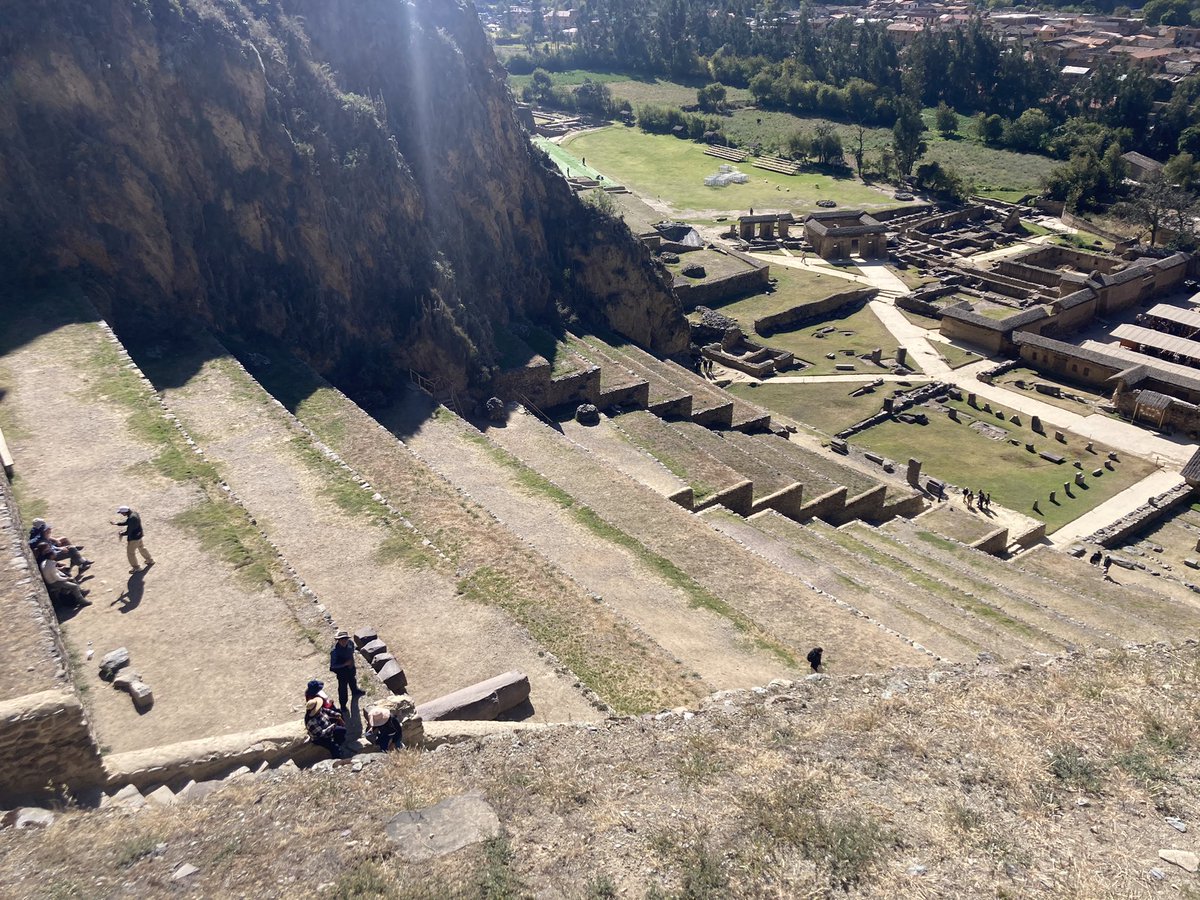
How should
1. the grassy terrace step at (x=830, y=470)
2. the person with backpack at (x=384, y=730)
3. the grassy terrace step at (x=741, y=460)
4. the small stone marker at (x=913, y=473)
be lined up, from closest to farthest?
the person with backpack at (x=384, y=730)
the grassy terrace step at (x=741, y=460)
the grassy terrace step at (x=830, y=470)
the small stone marker at (x=913, y=473)

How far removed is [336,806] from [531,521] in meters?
13.8

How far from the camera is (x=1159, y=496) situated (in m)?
41.7

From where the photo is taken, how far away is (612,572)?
2380 cm

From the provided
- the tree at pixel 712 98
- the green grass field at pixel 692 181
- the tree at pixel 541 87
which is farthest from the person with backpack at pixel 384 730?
the tree at pixel 541 87

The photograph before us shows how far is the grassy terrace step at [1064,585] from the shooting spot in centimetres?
2786

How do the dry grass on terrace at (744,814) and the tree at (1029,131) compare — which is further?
the tree at (1029,131)

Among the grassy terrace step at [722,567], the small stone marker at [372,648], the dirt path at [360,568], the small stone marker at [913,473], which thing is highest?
the small stone marker at [372,648]

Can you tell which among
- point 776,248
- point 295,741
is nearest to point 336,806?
point 295,741

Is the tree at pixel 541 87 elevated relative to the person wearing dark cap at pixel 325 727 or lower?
lower

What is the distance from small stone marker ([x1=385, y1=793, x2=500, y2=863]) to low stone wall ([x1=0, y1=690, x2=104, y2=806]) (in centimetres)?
492

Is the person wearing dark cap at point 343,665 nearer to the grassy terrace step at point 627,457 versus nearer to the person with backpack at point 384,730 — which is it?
the person with backpack at point 384,730

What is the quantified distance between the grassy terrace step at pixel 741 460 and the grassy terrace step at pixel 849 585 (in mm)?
2409

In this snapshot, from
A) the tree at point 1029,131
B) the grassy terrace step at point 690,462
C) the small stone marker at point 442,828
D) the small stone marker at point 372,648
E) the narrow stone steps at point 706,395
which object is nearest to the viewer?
the small stone marker at point 442,828

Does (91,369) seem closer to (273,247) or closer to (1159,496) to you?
(273,247)
